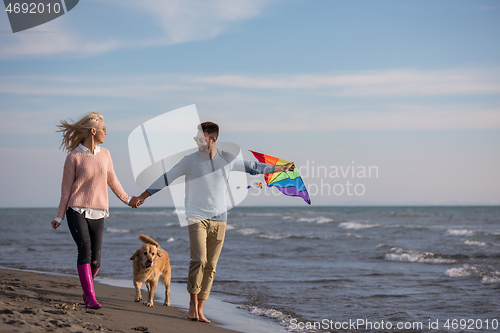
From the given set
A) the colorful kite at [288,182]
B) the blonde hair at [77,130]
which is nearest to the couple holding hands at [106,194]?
the blonde hair at [77,130]

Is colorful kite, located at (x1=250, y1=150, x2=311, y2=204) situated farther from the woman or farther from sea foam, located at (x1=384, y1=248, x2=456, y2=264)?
sea foam, located at (x1=384, y1=248, x2=456, y2=264)

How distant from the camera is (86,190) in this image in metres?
4.04

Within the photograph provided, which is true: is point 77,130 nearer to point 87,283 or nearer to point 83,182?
point 83,182

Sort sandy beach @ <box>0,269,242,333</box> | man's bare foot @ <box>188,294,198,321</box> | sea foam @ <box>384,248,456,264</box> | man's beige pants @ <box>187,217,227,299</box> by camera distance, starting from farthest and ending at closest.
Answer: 1. sea foam @ <box>384,248,456,264</box>
2. man's bare foot @ <box>188,294,198,321</box>
3. man's beige pants @ <box>187,217,227,299</box>
4. sandy beach @ <box>0,269,242,333</box>

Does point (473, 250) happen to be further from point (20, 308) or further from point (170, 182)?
point (20, 308)

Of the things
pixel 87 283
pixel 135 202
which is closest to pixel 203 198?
pixel 135 202

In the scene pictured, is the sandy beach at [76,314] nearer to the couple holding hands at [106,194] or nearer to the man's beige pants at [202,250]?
the couple holding hands at [106,194]

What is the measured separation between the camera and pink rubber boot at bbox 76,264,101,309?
4027 millimetres

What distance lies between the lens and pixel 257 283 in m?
7.78

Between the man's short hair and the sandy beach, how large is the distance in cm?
188

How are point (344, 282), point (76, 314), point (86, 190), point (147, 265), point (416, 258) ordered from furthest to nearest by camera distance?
point (416, 258)
point (344, 282)
point (147, 265)
point (86, 190)
point (76, 314)

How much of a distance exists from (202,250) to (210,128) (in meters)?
1.21

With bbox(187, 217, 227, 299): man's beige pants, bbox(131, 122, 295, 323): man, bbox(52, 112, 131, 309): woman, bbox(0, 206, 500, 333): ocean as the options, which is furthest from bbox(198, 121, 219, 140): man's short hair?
bbox(0, 206, 500, 333): ocean

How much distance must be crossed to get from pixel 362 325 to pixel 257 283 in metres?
2.98
